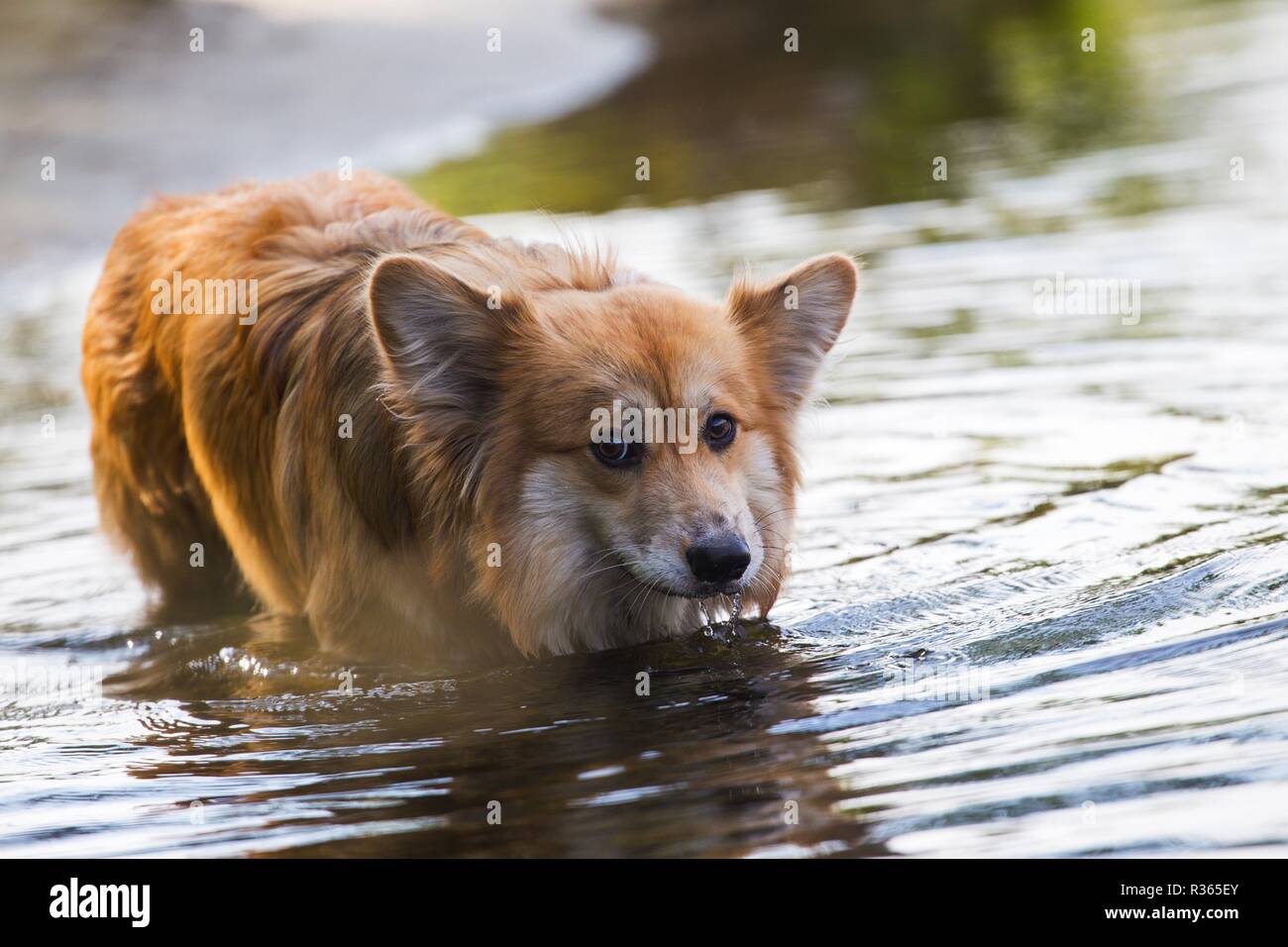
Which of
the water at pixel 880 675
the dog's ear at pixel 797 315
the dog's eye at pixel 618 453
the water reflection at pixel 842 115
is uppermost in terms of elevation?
the water reflection at pixel 842 115

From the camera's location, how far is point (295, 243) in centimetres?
582

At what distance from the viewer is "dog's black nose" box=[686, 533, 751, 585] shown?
4734 mm

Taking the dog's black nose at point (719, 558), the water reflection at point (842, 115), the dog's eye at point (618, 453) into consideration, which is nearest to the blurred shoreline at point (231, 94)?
the water reflection at point (842, 115)

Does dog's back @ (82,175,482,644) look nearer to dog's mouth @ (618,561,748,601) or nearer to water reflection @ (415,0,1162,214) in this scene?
dog's mouth @ (618,561,748,601)

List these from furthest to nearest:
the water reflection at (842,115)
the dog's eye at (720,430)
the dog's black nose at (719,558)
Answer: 1. the water reflection at (842,115)
2. the dog's eye at (720,430)
3. the dog's black nose at (719,558)

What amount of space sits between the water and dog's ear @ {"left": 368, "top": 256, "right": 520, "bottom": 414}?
1.03 meters

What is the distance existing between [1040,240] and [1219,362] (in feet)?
11.3

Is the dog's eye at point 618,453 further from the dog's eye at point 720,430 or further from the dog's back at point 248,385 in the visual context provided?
the dog's back at point 248,385

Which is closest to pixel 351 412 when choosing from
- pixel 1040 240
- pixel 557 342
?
pixel 557 342

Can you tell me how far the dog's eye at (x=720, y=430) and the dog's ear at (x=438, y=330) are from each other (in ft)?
2.34

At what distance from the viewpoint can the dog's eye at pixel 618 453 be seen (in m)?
4.92

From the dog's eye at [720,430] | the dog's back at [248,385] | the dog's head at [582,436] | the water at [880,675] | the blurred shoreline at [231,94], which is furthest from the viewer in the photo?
the blurred shoreline at [231,94]

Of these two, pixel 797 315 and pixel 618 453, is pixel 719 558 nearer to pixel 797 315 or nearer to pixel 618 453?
pixel 618 453
